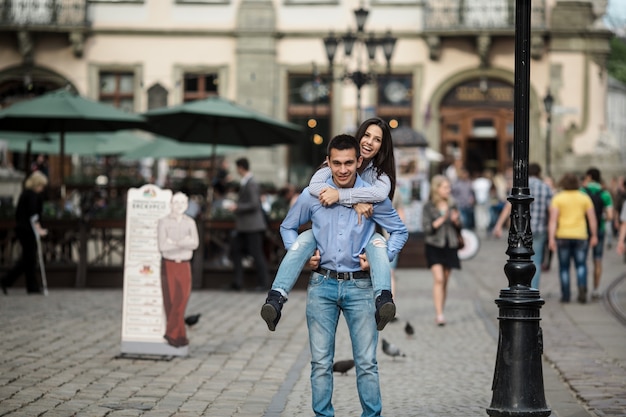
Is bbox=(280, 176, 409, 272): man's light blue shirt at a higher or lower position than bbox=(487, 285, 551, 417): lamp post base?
higher

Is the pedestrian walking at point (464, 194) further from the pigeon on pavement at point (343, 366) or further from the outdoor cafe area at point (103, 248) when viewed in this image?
the pigeon on pavement at point (343, 366)

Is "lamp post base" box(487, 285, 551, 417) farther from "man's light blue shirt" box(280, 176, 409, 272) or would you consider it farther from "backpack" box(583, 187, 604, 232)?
"backpack" box(583, 187, 604, 232)

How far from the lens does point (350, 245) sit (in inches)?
298

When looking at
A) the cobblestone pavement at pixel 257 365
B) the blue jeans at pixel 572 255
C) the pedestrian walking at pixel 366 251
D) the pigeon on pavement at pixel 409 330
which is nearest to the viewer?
the pedestrian walking at pixel 366 251

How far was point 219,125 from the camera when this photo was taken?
901 inches

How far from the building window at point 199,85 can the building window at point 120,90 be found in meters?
1.56

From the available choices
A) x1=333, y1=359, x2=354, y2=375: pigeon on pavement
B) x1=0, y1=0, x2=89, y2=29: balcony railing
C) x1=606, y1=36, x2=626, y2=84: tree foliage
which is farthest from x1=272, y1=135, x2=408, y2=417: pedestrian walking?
x1=606, y1=36, x2=626, y2=84: tree foliage

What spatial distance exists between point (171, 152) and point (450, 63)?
11.7 meters

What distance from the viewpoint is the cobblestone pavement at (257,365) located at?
30.5 ft

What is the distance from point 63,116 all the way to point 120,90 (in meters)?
17.9

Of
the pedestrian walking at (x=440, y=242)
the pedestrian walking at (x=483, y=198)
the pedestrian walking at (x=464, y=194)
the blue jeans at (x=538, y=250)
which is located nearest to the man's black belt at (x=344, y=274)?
the pedestrian walking at (x=440, y=242)

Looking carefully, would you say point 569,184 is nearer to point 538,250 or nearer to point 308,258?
point 538,250

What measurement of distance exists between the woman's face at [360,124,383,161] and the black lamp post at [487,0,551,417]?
84 centimetres

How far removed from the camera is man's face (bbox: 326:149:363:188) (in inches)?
296
